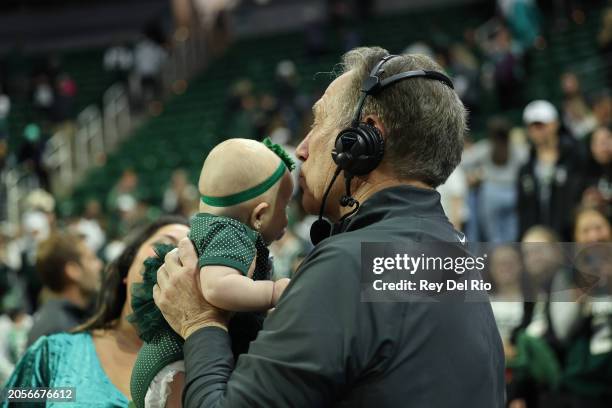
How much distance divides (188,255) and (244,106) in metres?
11.9

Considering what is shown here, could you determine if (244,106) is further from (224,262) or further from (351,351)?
(351,351)

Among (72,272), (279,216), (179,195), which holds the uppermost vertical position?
(279,216)

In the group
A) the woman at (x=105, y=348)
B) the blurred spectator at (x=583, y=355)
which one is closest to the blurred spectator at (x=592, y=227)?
the blurred spectator at (x=583, y=355)

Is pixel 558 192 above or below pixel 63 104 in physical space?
below

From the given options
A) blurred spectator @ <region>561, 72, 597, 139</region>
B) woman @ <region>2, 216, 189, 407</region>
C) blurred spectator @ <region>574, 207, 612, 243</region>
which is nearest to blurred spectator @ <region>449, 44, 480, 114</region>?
blurred spectator @ <region>561, 72, 597, 139</region>

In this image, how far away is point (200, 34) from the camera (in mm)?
18922

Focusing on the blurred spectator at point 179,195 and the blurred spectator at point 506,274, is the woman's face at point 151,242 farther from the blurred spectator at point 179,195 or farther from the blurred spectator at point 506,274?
the blurred spectator at point 179,195

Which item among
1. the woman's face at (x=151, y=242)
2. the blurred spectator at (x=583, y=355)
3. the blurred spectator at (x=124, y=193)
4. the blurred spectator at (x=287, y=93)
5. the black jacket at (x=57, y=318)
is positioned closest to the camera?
the woman's face at (x=151, y=242)

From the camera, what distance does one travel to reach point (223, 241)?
1.92 m

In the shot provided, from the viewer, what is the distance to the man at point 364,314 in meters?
1.63

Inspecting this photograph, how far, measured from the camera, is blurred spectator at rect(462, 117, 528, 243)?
23.6 ft

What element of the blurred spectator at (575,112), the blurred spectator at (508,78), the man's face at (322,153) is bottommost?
the man's face at (322,153)

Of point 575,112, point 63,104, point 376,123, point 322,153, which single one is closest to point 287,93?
point 63,104

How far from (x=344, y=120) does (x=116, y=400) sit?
1.18m
